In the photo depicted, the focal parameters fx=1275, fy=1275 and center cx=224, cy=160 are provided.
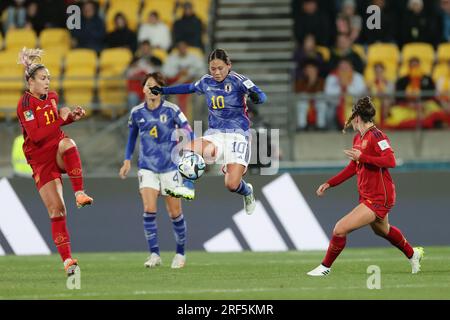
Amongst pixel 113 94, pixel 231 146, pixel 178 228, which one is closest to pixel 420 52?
pixel 113 94

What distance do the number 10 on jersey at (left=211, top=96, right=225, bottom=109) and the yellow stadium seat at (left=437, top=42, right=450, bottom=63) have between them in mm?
Answer: 8653

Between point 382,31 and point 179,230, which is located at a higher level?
point 382,31

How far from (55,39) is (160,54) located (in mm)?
2291

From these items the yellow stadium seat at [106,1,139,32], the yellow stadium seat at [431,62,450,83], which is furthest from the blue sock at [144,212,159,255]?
the yellow stadium seat at [106,1,139,32]

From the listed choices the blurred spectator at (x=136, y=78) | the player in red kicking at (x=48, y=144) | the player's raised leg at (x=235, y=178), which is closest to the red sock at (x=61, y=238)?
the player in red kicking at (x=48, y=144)

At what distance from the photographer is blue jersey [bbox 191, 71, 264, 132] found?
14.5 meters

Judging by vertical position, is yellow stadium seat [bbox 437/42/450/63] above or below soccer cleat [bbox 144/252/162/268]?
above

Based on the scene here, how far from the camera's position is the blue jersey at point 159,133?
611 inches

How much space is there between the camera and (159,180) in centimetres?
1559

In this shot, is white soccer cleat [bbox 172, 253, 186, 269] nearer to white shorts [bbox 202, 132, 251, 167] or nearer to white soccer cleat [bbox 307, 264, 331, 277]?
white shorts [bbox 202, 132, 251, 167]

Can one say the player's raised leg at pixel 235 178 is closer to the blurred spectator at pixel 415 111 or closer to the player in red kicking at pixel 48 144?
the player in red kicking at pixel 48 144

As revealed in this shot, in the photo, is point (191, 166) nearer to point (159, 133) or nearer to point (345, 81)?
point (159, 133)

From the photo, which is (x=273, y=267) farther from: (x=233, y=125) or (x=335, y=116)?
(x=335, y=116)

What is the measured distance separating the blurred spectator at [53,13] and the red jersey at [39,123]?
10652mm
